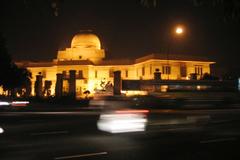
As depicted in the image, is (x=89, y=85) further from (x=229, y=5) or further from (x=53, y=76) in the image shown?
(x=229, y=5)

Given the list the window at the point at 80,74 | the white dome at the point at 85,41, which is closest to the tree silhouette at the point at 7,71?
the window at the point at 80,74

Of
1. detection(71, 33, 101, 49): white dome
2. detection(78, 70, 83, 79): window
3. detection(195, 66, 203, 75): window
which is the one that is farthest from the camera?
detection(71, 33, 101, 49): white dome

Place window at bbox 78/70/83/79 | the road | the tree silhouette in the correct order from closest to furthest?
the road < the tree silhouette < window at bbox 78/70/83/79

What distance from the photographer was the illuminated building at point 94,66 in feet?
275

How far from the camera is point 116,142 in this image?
14.1m

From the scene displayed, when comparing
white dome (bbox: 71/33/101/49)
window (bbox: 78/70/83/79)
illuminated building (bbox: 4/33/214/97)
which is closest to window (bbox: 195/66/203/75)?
illuminated building (bbox: 4/33/214/97)

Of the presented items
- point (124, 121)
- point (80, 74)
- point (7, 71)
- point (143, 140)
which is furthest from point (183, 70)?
point (143, 140)

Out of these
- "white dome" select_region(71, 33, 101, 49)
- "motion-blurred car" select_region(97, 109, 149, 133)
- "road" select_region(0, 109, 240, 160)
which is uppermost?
"white dome" select_region(71, 33, 101, 49)

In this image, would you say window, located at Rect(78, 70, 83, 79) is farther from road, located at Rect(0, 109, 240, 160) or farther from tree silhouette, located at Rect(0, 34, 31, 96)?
road, located at Rect(0, 109, 240, 160)

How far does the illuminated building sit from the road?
2446 inches

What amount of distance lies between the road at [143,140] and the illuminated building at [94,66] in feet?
204

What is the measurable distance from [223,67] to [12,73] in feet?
190

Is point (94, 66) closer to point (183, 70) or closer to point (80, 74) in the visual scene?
point (80, 74)

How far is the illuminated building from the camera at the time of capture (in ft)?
275
